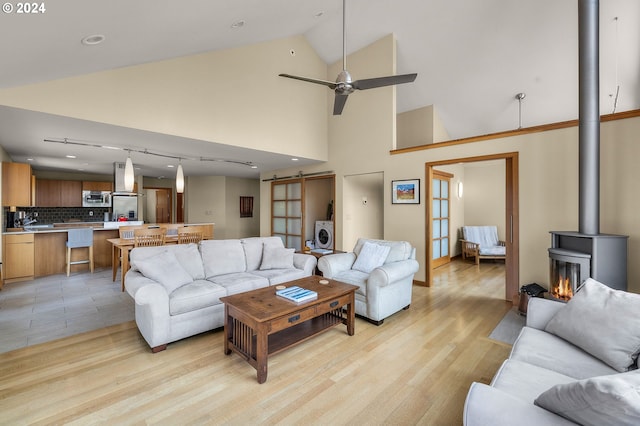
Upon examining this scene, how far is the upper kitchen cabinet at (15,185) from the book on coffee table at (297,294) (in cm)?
513

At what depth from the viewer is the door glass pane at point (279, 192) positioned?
7.54 metres

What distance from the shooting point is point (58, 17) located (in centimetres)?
172

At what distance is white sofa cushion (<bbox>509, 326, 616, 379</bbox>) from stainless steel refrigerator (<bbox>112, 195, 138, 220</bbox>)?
7.90 meters

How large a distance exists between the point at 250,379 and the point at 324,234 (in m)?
4.51

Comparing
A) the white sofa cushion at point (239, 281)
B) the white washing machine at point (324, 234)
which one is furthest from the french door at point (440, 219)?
the white sofa cushion at point (239, 281)

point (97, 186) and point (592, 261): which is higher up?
point (97, 186)

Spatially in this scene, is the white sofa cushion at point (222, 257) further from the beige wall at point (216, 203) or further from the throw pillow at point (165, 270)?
the beige wall at point (216, 203)

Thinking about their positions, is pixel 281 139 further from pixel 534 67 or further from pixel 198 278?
pixel 534 67

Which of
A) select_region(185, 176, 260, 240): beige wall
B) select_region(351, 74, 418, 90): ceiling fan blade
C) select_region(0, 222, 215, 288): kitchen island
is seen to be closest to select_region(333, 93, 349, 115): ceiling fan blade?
select_region(351, 74, 418, 90): ceiling fan blade

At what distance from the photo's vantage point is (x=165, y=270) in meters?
2.86

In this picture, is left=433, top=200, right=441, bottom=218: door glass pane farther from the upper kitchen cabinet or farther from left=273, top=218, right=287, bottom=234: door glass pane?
the upper kitchen cabinet

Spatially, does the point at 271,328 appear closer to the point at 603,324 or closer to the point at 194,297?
the point at 194,297

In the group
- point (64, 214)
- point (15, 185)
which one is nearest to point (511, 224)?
point (15, 185)

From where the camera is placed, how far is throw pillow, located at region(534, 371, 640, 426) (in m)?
0.81
